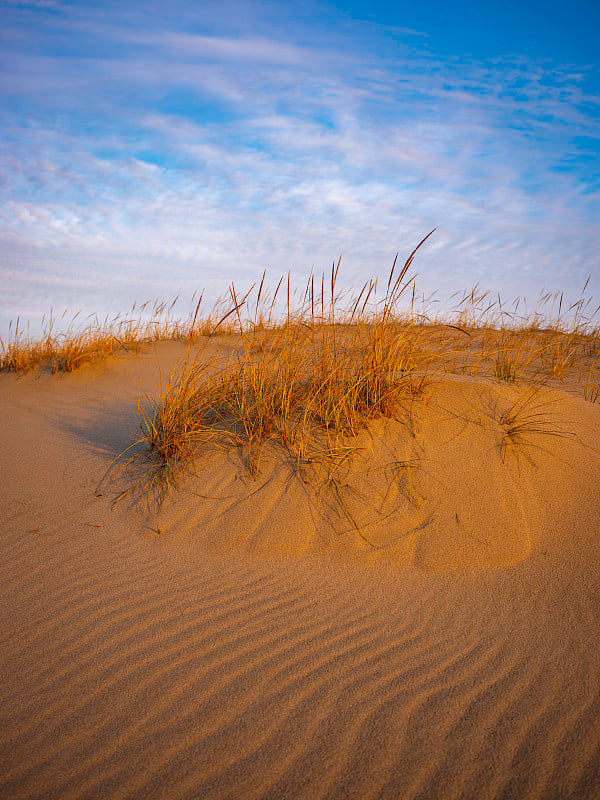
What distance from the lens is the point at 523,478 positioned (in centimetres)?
276

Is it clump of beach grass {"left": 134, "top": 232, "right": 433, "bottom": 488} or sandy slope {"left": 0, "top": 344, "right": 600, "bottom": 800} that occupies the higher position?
clump of beach grass {"left": 134, "top": 232, "right": 433, "bottom": 488}

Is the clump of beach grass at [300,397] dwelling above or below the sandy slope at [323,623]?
above

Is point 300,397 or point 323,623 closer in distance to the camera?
point 323,623

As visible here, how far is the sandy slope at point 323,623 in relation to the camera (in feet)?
4.37

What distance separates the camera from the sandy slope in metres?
1.33

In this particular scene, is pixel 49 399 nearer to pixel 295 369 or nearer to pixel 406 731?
pixel 295 369

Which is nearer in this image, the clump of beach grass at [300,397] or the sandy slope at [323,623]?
the sandy slope at [323,623]

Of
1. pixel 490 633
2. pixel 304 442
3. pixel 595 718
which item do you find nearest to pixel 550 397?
pixel 304 442

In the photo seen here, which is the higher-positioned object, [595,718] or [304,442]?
[304,442]

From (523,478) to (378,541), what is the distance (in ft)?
3.52

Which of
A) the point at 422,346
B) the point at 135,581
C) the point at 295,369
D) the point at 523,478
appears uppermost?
the point at 422,346

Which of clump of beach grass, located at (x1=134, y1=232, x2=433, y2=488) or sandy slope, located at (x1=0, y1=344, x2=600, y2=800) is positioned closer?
sandy slope, located at (x1=0, y1=344, x2=600, y2=800)

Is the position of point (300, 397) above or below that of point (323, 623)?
above

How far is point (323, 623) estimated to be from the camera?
75.1 inches
